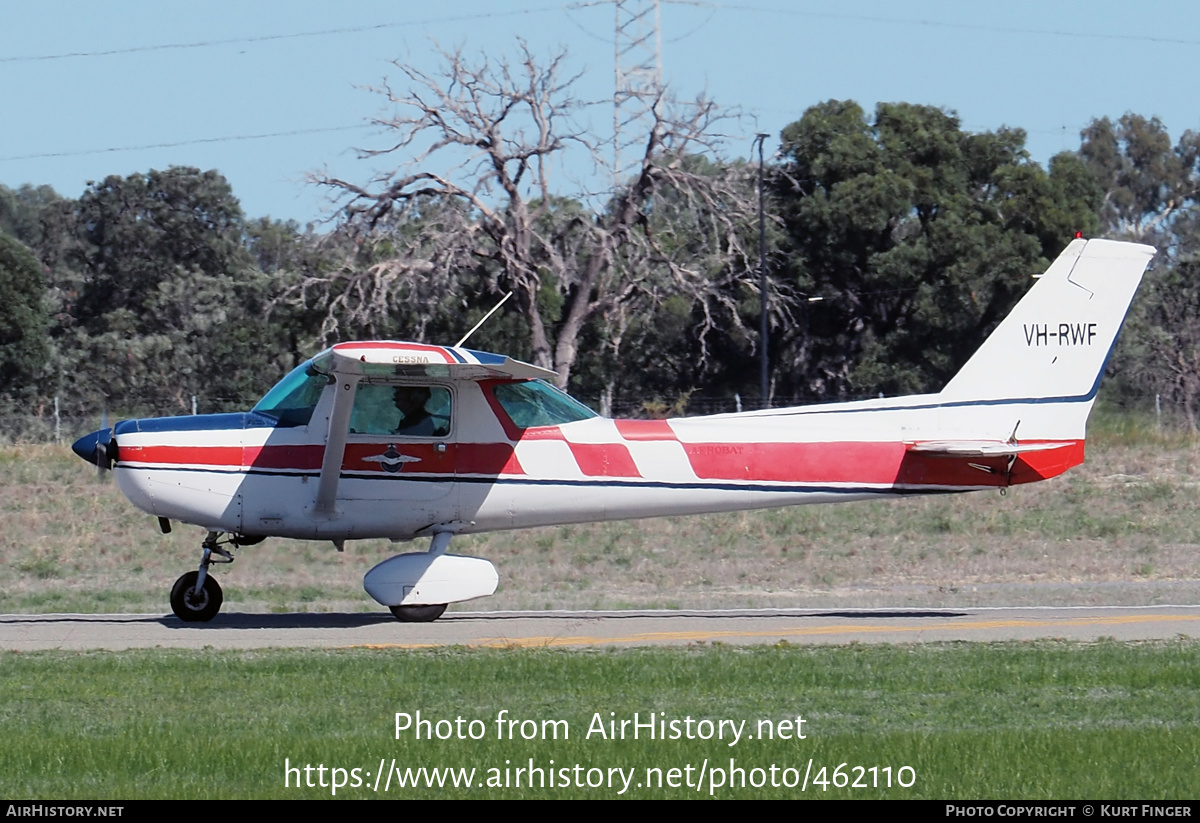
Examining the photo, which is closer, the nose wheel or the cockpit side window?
the cockpit side window

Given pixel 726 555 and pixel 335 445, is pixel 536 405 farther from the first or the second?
pixel 726 555

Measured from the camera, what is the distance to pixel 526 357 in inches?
1252

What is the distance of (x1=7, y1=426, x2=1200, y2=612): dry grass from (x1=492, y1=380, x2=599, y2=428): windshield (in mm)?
3086

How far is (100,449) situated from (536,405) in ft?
12.2

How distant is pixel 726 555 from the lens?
784 inches

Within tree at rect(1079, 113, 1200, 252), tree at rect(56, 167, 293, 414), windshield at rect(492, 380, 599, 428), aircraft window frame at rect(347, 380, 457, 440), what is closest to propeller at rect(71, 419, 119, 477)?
aircraft window frame at rect(347, 380, 457, 440)

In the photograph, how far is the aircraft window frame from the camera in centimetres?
1224

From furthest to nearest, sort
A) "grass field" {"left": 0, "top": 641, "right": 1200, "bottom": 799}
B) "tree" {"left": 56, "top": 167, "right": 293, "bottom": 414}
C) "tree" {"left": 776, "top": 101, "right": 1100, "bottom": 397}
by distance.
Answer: "tree" {"left": 776, "top": 101, "right": 1100, "bottom": 397}, "tree" {"left": 56, "top": 167, "right": 293, "bottom": 414}, "grass field" {"left": 0, "top": 641, "right": 1200, "bottom": 799}

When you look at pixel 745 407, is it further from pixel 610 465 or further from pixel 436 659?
pixel 436 659

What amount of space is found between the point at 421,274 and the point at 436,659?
61.0ft

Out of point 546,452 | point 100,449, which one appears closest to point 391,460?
point 546,452

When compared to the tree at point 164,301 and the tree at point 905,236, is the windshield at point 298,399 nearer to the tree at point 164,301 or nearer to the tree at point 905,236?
the tree at point 164,301

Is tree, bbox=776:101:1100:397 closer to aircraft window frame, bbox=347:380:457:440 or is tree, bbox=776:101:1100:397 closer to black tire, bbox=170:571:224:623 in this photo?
aircraft window frame, bbox=347:380:457:440
